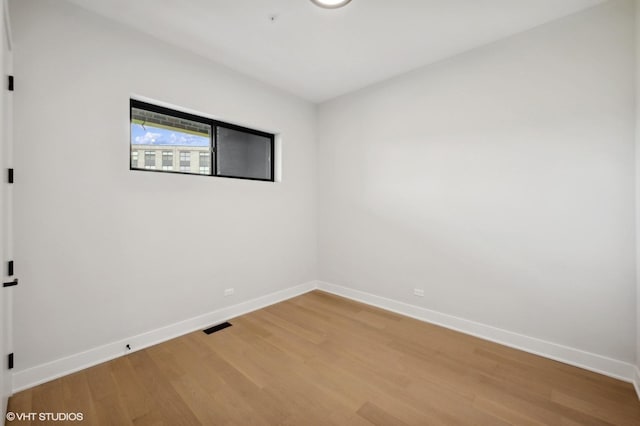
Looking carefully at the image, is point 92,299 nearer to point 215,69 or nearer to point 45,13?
point 45,13

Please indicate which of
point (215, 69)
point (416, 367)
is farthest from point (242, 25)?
point (416, 367)

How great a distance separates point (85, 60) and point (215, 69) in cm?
113

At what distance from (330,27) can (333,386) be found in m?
2.93

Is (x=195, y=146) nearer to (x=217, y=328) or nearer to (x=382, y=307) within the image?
(x=217, y=328)

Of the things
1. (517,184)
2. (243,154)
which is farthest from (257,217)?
(517,184)

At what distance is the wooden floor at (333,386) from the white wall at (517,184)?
48 cm

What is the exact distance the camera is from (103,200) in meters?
2.20

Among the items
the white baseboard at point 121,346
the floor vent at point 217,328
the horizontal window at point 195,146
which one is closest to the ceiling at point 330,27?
the horizontal window at point 195,146

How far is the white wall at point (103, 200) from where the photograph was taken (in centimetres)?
191

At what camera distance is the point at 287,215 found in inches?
147

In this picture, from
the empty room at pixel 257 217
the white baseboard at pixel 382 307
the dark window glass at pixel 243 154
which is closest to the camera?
the empty room at pixel 257 217

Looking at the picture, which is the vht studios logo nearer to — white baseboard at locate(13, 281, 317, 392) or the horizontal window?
white baseboard at locate(13, 281, 317, 392)

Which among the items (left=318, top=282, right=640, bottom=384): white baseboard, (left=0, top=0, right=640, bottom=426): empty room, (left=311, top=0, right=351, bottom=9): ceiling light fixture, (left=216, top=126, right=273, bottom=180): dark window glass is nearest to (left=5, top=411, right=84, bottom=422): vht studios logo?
(left=0, top=0, right=640, bottom=426): empty room

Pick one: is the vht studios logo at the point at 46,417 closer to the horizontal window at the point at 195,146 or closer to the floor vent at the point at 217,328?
the floor vent at the point at 217,328
